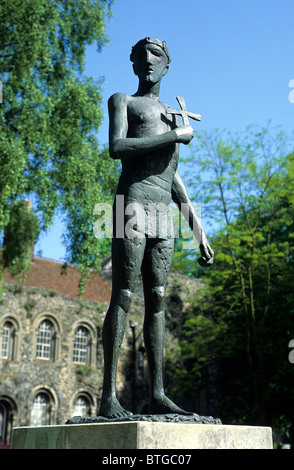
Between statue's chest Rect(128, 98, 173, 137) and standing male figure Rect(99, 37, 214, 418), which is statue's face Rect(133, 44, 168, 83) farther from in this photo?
statue's chest Rect(128, 98, 173, 137)

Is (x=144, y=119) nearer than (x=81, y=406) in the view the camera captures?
Yes

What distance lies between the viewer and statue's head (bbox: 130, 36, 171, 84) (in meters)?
4.73

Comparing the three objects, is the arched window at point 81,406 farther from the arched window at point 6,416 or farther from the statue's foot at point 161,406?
the statue's foot at point 161,406

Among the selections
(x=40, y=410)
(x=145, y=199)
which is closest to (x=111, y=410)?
(x=145, y=199)

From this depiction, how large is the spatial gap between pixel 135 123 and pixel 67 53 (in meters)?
12.7

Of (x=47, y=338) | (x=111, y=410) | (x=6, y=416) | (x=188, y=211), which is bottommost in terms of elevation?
(x=111, y=410)

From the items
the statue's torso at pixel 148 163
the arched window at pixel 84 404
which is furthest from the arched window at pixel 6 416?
the statue's torso at pixel 148 163

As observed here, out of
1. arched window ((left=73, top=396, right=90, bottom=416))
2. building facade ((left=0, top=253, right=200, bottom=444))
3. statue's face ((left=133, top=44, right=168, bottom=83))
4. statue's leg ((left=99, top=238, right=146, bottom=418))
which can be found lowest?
statue's leg ((left=99, top=238, right=146, bottom=418))

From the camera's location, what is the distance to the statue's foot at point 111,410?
3.88 meters

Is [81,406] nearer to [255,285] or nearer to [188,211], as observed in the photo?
[255,285]

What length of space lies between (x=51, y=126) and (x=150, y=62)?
10812 millimetres

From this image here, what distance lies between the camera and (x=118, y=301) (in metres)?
4.25

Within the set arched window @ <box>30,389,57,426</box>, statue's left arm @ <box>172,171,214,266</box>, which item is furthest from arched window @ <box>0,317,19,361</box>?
statue's left arm @ <box>172,171,214,266</box>

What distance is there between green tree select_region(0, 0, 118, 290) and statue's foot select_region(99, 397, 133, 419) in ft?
31.6
